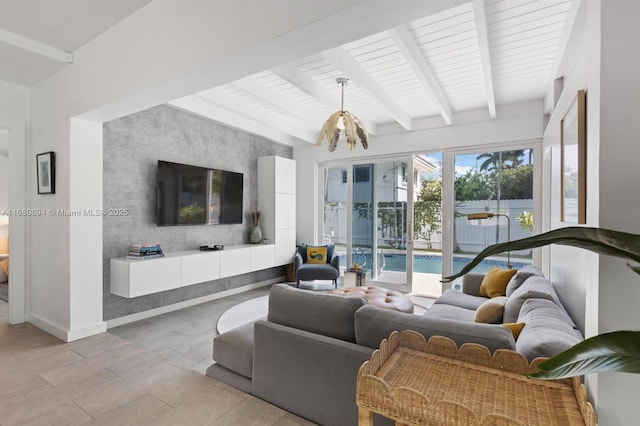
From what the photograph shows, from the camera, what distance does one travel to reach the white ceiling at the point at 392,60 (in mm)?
2371

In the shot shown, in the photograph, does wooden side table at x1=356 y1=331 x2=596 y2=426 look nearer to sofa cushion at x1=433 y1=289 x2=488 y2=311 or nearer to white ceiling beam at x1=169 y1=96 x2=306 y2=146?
sofa cushion at x1=433 y1=289 x2=488 y2=311

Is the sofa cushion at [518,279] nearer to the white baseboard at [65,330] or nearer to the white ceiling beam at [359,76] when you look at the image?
the white ceiling beam at [359,76]

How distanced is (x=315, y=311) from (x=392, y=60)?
250 centimetres

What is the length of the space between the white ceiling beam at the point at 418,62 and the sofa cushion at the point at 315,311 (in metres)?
2.02

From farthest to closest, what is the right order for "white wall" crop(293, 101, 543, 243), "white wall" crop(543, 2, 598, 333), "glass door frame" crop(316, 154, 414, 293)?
"glass door frame" crop(316, 154, 414, 293), "white wall" crop(293, 101, 543, 243), "white wall" crop(543, 2, 598, 333)

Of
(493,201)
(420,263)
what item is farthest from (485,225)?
(420,263)

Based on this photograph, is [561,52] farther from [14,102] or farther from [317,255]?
[14,102]

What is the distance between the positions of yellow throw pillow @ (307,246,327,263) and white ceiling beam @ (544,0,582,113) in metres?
3.59

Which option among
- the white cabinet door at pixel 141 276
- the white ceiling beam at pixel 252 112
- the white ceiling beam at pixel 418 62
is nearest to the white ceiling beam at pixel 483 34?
the white ceiling beam at pixel 418 62

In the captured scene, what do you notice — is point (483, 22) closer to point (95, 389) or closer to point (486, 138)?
point (486, 138)

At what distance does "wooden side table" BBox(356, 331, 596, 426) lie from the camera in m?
0.99

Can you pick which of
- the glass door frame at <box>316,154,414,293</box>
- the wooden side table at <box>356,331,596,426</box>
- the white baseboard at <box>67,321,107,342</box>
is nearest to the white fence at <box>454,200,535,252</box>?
the glass door frame at <box>316,154,414,293</box>

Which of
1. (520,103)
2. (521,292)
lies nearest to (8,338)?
(521,292)

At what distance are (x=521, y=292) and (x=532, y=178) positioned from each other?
2.67 metres
